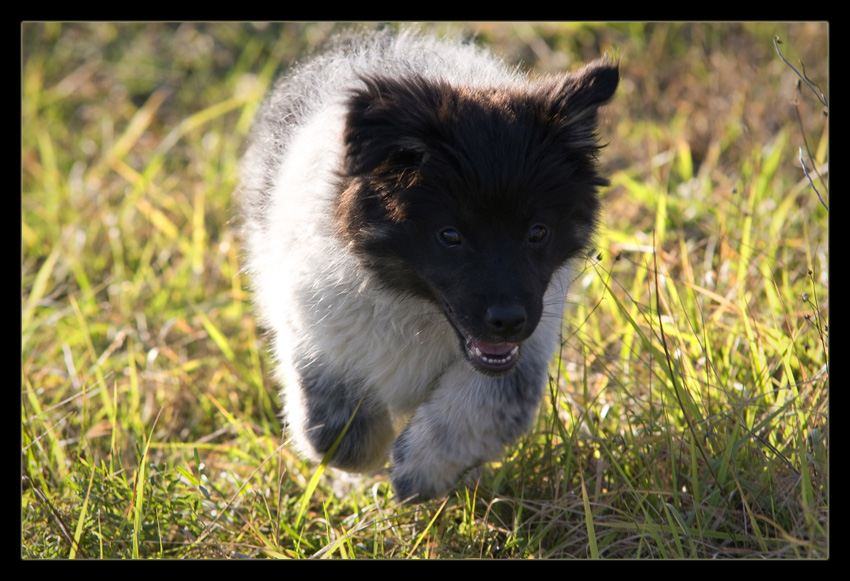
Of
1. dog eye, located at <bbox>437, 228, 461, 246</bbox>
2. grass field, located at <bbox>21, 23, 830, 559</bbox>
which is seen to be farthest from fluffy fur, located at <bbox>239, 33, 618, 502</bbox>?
grass field, located at <bbox>21, 23, 830, 559</bbox>

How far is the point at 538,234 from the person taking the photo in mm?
3281

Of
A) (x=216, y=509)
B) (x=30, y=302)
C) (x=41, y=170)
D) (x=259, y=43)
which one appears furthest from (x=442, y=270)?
(x=259, y=43)

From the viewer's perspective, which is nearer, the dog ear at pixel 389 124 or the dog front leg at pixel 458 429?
the dog ear at pixel 389 124

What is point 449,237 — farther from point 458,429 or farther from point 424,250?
point 458,429

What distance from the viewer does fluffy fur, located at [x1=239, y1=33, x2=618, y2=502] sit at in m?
3.18

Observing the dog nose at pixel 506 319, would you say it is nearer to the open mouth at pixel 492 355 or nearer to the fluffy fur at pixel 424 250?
the fluffy fur at pixel 424 250

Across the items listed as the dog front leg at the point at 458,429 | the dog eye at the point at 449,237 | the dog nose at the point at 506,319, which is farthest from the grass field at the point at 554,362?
the dog eye at the point at 449,237

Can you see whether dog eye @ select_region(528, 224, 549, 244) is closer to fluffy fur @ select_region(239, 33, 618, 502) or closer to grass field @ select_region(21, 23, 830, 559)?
fluffy fur @ select_region(239, 33, 618, 502)

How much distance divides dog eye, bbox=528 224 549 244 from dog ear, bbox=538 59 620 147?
37 centimetres

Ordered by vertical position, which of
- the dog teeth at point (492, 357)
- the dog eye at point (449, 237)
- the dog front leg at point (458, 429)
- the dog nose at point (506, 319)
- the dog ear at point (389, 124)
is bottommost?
the dog front leg at point (458, 429)

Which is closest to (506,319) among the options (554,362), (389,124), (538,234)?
(538,234)

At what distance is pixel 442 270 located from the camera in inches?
128

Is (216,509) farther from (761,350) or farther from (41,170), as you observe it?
(41,170)

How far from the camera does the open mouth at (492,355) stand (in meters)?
3.31
